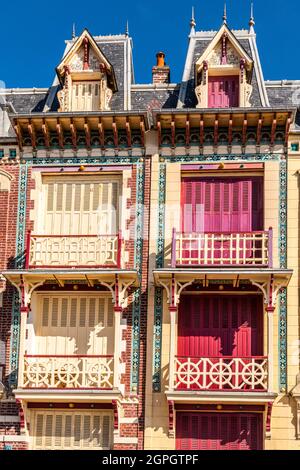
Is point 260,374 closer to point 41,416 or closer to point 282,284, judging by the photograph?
point 282,284

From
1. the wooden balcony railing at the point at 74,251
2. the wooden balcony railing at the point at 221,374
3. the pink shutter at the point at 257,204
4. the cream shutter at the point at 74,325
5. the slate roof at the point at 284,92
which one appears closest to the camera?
the wooden balcony railing at the point at 221,374

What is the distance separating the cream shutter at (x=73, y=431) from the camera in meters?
37.0

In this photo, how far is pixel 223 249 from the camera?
37281mm

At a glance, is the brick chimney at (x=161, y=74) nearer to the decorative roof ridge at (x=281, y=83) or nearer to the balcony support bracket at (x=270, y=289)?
the decorative roof ridge at (x=281, y=83)

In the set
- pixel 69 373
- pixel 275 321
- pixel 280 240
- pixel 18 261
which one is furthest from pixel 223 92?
pixel 69 373

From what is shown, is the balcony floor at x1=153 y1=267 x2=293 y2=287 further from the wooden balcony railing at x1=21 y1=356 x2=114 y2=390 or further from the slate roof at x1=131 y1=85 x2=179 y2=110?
the slate roof at x1=131 y1=85 x2=179 y2=110

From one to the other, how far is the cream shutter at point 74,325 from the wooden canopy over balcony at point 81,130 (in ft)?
15.0

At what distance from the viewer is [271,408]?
3609cm

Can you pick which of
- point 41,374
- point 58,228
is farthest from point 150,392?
point 58,228

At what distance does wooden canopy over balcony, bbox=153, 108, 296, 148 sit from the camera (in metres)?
38.0

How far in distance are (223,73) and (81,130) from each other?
179 inches

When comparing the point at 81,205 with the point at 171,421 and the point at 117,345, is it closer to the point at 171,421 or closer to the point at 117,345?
the point at 117,345

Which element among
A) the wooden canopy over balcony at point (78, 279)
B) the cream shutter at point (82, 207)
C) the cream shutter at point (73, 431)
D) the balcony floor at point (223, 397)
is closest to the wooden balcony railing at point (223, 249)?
the wooden canopy over balcony at point (78, 279)
